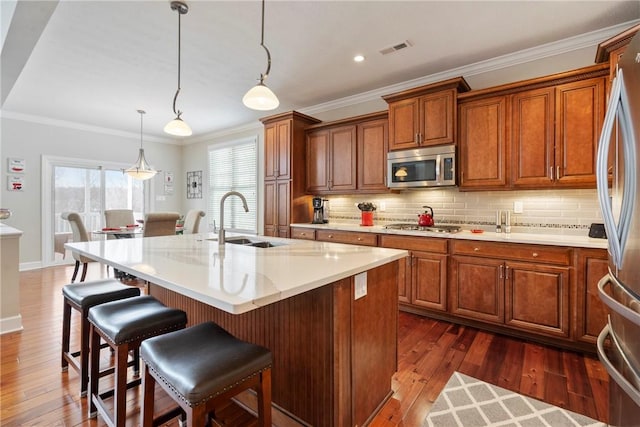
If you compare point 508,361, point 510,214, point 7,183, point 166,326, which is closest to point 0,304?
point 166,326

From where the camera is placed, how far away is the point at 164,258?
63.9 inches

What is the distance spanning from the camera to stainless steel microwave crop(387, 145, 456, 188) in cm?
319

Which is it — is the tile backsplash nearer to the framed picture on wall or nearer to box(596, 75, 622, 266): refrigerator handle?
box(596, 75, 622, 266): refrigerator handle

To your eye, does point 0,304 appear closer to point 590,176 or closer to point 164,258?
point 164,258

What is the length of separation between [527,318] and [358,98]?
3262 millimetres

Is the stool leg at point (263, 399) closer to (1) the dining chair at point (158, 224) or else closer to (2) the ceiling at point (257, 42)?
(2) the ceiling at point (257, 42)

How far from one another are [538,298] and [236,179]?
16.9 feet

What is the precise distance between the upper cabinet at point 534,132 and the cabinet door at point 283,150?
2.22 meters

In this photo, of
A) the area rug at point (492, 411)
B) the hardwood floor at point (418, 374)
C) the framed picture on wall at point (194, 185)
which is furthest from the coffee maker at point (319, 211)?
the framed picture on wall at point (194, 185)

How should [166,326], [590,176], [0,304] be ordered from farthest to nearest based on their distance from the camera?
[0,304] → [590,176] → [166,326]

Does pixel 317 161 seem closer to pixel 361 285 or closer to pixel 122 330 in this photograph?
pixel 361 285

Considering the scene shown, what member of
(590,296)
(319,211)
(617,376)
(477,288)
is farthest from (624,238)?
(319,211)

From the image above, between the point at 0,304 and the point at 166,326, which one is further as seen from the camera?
the point at 0,304

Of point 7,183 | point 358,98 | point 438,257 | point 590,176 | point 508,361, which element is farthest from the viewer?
point 7,183
